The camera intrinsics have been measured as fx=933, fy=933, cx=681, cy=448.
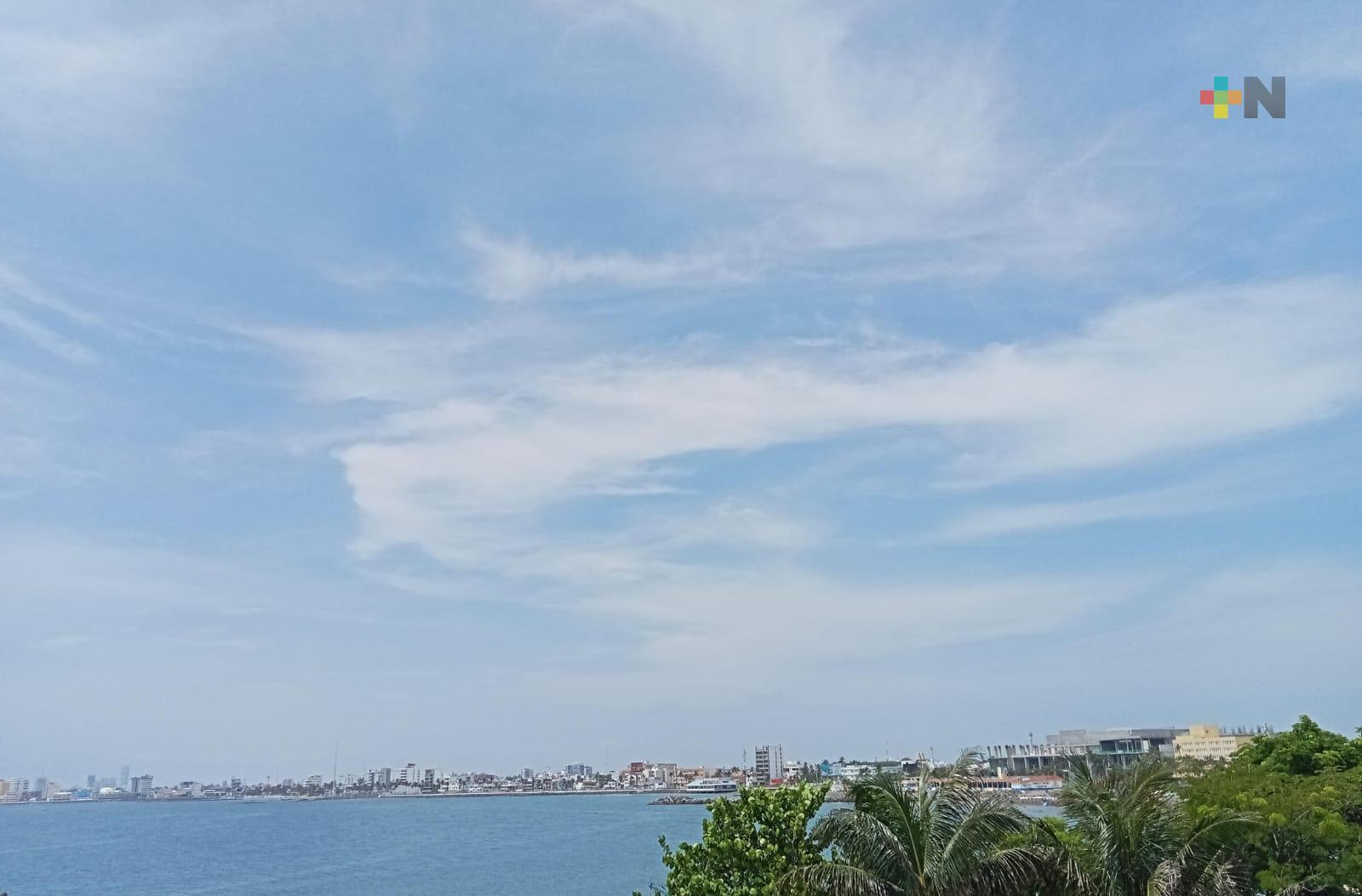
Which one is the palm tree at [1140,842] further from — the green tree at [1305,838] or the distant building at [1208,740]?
the distant building at [1208,740]

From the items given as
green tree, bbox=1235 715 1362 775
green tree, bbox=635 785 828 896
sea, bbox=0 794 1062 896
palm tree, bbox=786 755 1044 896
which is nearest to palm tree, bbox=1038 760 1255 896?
palm tree, bbox=786 755 1044 896

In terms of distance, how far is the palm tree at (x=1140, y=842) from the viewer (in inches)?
645

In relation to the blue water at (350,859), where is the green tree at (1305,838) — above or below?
above

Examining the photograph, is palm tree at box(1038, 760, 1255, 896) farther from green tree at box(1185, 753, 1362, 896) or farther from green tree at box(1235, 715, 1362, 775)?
green tree at box(1235, 715, 1362, 775)

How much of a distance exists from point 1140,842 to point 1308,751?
13.4 metres

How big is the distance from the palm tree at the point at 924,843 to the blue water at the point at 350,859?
63.8m

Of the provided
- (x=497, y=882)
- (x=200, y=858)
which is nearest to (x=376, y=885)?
(x=497, y=882)

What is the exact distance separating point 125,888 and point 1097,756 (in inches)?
3903

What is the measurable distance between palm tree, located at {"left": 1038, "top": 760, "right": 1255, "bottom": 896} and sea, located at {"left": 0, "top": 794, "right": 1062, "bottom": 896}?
49032 millimetres

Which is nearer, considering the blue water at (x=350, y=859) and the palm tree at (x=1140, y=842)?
the palm tree at (x=1140, y=842)

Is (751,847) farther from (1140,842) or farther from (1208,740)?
(1208,740)

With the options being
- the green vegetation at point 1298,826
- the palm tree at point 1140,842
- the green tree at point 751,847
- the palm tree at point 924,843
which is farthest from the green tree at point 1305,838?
the green tree at point 751,847

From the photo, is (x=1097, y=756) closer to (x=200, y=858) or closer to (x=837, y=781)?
(x=837, y=781)

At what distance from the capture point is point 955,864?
14.7 metres
